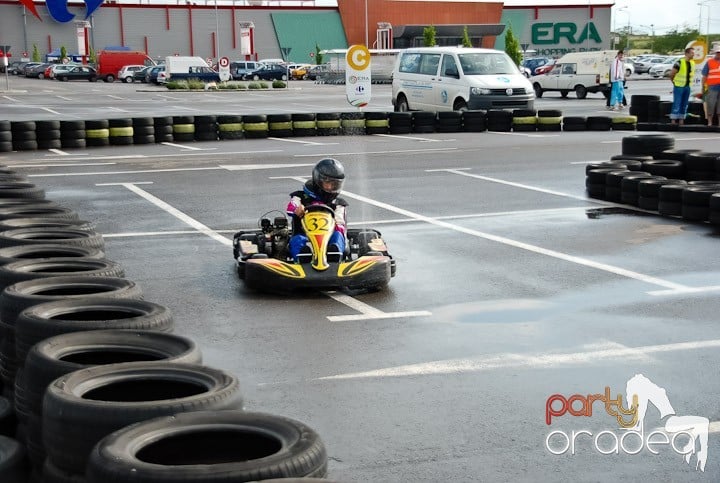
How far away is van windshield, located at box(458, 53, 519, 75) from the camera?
1055 inches

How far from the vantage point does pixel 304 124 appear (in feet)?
80.7

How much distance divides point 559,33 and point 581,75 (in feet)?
185

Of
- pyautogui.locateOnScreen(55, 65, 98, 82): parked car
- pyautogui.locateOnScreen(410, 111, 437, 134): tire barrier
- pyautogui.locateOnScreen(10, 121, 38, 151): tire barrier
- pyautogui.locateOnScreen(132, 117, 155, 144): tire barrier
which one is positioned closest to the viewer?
pyautogui.locateOnScreen(10, 121, 38, 151): tire barrier

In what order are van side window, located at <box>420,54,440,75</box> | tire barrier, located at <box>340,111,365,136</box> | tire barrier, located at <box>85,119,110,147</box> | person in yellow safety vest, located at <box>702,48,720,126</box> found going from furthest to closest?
1. van side window, located at <box>420,54,440,75</box>
2. tire barrier, located at <box>340,111,365,136</box>
3. person in yellow safety vest, located at <box>702,48,720,126</box>
4. tire barrier, located at <box>85,119,110,147</box>

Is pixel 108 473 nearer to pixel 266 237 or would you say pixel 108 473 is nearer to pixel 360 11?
pixel 266 237

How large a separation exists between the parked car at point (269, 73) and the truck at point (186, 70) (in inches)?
225

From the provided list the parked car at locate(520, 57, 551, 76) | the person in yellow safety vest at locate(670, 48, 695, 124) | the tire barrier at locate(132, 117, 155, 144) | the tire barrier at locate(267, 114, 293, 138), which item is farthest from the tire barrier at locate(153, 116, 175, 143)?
the parked car at locate(520, 57, 551, 76)

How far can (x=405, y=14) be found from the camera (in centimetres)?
9069

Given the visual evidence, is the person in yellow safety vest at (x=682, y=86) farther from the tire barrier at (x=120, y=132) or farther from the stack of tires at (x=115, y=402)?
the stack of tires at (x=115, y=402)

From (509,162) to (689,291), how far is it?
10280 mm

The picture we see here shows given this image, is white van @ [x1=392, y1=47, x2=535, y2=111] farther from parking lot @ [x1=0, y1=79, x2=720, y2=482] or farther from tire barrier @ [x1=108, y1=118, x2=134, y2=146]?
parking lot @ [x1=0, y1=79, x2=720, y2=482]

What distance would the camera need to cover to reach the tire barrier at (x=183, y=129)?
921 inches

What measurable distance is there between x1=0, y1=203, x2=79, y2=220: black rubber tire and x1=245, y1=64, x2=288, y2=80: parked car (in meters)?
61.2

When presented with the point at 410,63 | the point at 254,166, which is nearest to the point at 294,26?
the point at 410,63
